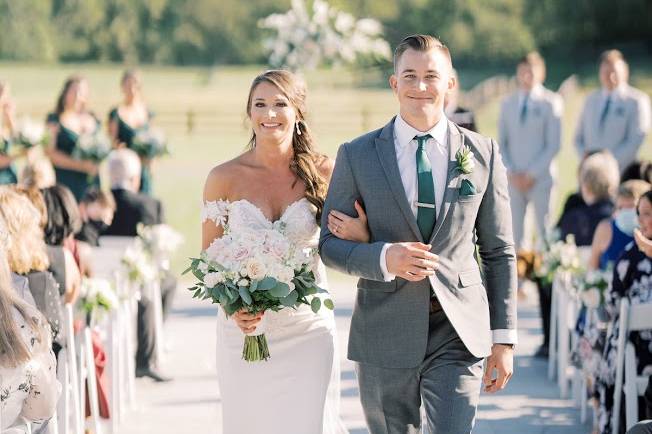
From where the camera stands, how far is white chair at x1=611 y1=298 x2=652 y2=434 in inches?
254

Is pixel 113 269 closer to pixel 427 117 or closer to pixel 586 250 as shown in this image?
pixel 586 250

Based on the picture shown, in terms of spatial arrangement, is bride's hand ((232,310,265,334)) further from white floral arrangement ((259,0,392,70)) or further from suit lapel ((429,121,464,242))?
white floral arrangement ((259,0,392,70))

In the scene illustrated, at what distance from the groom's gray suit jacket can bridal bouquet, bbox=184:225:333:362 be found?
31 cm

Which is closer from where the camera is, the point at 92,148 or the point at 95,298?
the point at 95,298

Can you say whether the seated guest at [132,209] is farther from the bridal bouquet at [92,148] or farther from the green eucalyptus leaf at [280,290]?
the green eucalyptus leaf at [280,290]

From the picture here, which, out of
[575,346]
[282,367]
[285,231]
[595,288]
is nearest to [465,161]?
[285,231]

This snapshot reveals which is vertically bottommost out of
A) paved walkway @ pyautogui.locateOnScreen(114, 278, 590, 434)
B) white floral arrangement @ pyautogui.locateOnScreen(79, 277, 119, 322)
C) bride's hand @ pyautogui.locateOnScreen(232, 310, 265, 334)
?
paved walkway @ pyautogui.locateOnScreen(114, 278, 590, 434)

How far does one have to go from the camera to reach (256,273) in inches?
201

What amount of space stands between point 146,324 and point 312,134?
144 inches

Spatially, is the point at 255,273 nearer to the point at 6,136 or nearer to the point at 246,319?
the point at 246,319

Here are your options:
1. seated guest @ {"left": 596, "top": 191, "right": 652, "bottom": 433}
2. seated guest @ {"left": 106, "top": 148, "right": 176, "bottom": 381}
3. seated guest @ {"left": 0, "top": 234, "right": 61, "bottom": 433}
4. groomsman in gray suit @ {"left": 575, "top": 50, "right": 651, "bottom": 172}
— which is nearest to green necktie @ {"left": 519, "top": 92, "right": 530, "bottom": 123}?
groomsman in gray suit @ {"left": 575, "top": 50, "right": 651, "bottom": 172}

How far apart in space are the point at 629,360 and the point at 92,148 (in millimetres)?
7593

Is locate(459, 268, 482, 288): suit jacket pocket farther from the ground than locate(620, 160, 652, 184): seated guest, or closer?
farther from the ground

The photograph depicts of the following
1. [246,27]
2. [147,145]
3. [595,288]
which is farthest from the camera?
[246,27]
